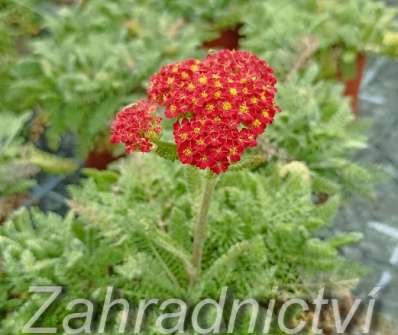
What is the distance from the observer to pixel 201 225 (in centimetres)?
224

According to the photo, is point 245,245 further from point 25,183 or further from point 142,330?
point 25,183

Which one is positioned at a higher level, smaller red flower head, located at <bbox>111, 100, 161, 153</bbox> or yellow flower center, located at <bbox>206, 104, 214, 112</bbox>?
yellow flower center, located at <bbox>206, 104, 214, 112</bbox>

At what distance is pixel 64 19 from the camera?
4.48m

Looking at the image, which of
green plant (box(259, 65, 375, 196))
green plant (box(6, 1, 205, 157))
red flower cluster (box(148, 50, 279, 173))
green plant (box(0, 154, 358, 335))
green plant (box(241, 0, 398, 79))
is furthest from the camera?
green plant (box(241, 0, 398, 79))

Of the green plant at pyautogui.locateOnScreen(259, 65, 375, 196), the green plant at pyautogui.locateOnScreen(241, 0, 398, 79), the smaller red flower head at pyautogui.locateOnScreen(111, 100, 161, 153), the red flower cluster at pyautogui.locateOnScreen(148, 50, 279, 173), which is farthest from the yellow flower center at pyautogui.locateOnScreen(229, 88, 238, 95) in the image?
the green plant at pyautogui.locateOnScreen(241, 0, 398, 79)

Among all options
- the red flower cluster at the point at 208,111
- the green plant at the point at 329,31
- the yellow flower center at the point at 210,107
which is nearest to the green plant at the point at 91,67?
the green plant at the point at 329,31

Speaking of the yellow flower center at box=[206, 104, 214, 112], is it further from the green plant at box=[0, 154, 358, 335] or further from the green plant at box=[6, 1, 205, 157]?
the green plant at box=[6, 1, 205, 157]

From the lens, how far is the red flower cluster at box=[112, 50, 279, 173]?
1.78 meters

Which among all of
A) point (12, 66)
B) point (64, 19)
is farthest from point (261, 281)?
point (64, 19)

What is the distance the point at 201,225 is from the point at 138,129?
53cm

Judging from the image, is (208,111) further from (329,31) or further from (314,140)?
(329,31)

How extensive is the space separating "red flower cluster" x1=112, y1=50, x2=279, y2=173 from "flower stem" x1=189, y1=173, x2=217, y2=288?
215 mm

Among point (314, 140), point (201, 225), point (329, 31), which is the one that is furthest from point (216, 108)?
point (329, 31)

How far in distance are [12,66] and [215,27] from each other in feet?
5.09
